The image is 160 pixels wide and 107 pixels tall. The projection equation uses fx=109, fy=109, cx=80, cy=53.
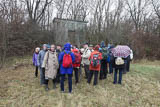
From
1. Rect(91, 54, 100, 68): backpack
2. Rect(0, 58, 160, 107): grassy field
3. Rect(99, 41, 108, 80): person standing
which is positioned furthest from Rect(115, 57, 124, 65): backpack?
Rect(0, 58, 160, 107): grassy field

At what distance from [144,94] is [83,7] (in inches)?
1015

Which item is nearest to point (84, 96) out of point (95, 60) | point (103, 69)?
point (95, 60)

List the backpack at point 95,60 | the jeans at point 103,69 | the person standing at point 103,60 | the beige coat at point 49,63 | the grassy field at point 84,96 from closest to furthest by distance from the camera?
1. the grassy field at point 84,96
2. the beige coat at point 49,63
3. the backpack at point 95,60
4. the person standing at point 103,60
5. the jeans at point 103,69

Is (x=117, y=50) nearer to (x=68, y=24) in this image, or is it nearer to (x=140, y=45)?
(x=140, y=45)

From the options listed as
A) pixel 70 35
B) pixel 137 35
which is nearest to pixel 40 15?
pixel 70 35

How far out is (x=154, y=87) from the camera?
16.9 feet

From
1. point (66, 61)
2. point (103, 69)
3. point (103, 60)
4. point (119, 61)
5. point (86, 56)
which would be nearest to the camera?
point (66, 61)

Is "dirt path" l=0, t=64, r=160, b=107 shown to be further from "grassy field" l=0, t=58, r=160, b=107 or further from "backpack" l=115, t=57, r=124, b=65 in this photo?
"backpack" l=115, t=57, r=124, b=65

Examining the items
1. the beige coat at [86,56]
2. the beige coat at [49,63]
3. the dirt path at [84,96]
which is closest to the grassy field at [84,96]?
the dirt path at [84,96]

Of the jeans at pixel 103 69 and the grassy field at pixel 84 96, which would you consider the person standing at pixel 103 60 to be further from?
the grassy field at pixel 84 96

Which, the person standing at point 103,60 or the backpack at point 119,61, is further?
the person standing at point 103,60

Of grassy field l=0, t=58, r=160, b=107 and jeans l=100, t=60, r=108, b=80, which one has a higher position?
jeans l=100, t=60, r=108, b=80

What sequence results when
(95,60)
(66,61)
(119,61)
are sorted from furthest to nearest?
(119,61), (95,60), (66,61)

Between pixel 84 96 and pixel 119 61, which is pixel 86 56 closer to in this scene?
pixel 119 61
